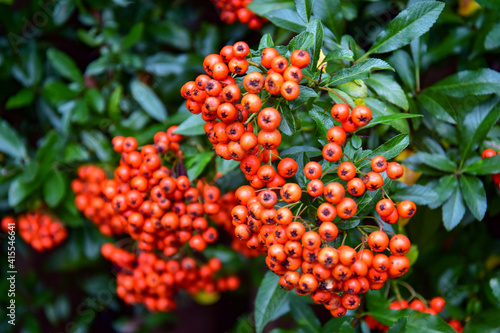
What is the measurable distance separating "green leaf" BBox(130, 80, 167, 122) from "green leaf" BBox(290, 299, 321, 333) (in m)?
1.17

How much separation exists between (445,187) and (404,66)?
54 cm

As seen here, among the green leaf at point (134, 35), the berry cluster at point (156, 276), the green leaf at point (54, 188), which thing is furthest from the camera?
the green leaf at point (54, 188)

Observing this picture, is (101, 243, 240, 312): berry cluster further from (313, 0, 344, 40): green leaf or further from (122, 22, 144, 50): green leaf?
(313, 0, 344, 40): green leaf

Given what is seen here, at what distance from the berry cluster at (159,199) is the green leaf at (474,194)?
989 mm

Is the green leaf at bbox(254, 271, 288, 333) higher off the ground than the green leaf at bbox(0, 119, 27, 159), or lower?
higher

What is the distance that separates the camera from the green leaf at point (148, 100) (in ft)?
7.57

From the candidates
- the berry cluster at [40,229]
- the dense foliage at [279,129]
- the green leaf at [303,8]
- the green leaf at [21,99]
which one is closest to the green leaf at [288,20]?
the dense foliage at [279,129]

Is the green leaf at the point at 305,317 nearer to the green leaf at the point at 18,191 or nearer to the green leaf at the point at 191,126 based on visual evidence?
the green leaf at the point at 191,126

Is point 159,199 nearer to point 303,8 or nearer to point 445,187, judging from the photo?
point 303,8

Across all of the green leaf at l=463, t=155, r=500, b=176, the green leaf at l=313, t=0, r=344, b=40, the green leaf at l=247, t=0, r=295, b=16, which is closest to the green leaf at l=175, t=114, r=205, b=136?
the green leaf at l=247, t=0, r=295, b=16

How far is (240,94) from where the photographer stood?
1262 mm

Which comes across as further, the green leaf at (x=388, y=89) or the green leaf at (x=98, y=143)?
the green leaf at (x=98, y=143)

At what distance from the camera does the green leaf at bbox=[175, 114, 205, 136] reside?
175 cm

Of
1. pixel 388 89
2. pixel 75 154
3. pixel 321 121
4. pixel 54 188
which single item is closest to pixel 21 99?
pixel 75 154
